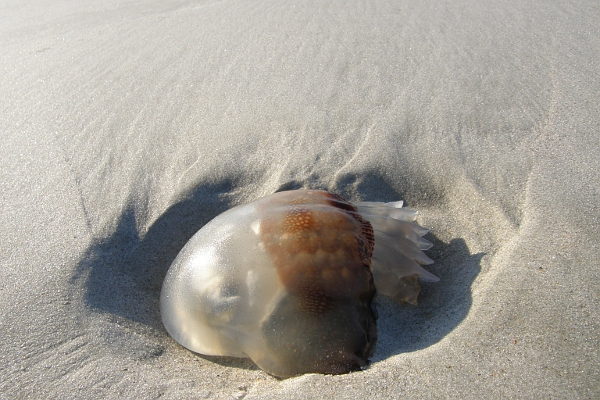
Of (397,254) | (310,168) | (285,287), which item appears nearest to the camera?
(285,287)

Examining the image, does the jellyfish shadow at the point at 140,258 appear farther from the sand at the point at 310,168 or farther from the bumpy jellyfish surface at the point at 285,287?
the bumpy jellyfish surface at the point at 285,287

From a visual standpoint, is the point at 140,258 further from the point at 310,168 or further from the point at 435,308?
the point at 435,308

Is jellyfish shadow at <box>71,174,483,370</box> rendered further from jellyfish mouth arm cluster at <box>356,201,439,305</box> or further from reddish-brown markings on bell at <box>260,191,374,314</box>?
reddish-brown markings on bell at <box>260,191,374,314</box>

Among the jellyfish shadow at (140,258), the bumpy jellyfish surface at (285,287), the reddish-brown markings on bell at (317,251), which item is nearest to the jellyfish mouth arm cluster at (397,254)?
the bumpy jellyfish surface at (285,287)

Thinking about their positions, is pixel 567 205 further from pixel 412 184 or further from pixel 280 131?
pixel 280 131

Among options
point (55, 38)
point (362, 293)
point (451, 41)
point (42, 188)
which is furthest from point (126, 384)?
point (55, 38)

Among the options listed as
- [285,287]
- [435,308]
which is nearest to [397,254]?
[435,308]
